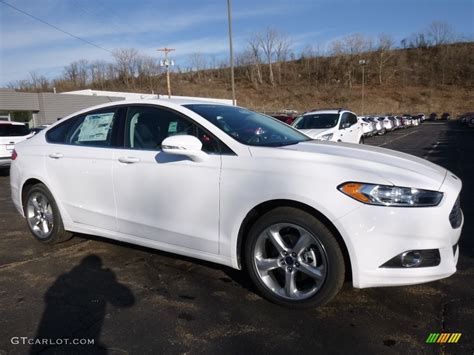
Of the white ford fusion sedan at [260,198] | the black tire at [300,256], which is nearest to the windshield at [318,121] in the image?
the white ford fusion sedan at [260,198]

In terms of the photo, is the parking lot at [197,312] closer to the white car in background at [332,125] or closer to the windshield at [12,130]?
the white car in background at [332,125]

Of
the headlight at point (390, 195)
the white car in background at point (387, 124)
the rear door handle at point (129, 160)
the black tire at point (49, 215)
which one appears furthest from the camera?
the white car in background at point (387, 124)

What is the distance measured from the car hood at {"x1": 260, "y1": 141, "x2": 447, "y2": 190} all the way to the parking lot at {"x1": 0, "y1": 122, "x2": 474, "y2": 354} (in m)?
0.97

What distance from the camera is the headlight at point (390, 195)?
2.70 metres

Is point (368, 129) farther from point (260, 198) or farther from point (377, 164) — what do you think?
point (260, 198)

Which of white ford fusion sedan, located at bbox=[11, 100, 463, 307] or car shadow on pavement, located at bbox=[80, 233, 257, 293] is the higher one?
white ford fusion sedan, located at bbox=[11, 100, 463, 307]

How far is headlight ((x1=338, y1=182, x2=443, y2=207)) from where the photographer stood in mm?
2701

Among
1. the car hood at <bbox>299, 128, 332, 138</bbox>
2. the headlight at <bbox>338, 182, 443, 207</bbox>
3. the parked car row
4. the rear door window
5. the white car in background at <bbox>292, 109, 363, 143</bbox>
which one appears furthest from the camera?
the parked car row

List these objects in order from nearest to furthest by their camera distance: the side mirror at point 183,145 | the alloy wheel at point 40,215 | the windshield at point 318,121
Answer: the side mirror at point 183,145, the alloy wheel at point 40,215, the windshield at point 318,121

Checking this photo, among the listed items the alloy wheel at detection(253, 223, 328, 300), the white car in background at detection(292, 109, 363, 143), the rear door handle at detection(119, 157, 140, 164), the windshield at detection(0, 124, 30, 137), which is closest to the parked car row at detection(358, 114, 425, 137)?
the white car in background at detection(292, 109, 363, 143)

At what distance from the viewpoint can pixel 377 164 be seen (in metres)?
2.92

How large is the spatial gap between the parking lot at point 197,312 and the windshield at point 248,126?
125 cm

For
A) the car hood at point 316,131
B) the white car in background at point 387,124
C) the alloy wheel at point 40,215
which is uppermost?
the car hood at point 316,131

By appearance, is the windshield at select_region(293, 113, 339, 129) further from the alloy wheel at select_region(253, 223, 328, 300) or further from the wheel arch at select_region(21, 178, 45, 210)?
the alloy wheel at select_region(253, 223, 328, 300)
